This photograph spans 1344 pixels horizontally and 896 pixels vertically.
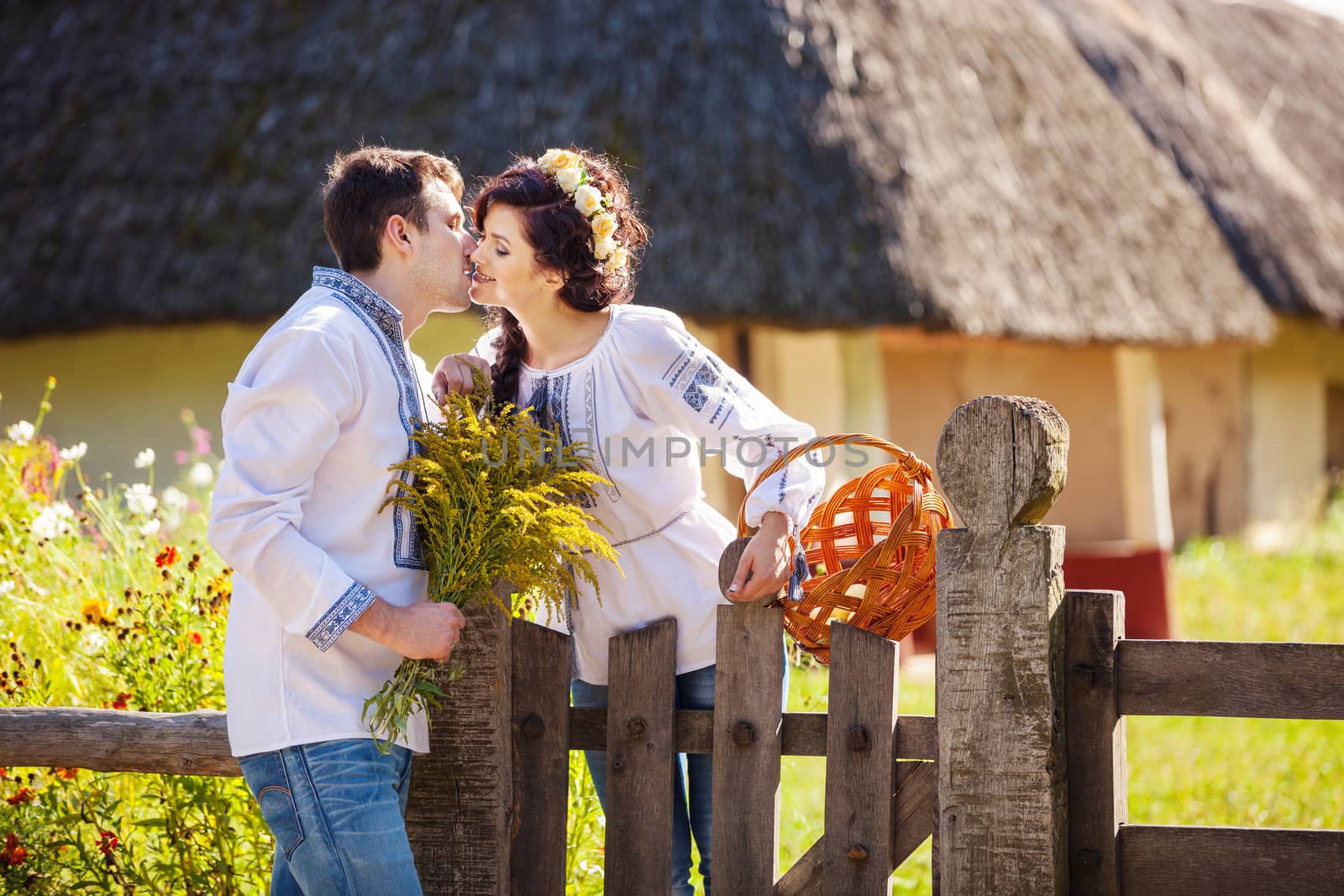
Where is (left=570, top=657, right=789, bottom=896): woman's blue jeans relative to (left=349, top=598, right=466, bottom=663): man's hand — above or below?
below

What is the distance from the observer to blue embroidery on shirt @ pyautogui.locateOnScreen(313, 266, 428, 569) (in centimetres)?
201

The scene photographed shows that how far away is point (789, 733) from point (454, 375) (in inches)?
32.2

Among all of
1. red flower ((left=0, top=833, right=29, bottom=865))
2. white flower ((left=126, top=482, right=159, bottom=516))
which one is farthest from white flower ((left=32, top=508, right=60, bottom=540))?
red flower ((left=0, top=833, right=29, bottom=865))

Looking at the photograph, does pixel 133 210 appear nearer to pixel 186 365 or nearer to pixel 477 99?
pixel 186 365

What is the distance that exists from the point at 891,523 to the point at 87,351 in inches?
257

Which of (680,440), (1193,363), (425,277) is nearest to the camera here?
(425,277)

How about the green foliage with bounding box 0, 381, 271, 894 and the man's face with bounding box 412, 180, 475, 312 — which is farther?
the green foliage with bounding box 0, 381, 271, 894

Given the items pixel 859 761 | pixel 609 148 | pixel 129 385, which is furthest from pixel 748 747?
pixel 129 385

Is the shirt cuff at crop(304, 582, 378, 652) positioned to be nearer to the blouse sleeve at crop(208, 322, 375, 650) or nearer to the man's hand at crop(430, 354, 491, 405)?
the blouse sleeve at crop(208, 322, 375, 650)

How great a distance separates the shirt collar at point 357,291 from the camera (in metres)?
2.04

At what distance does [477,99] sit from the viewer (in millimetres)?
6871

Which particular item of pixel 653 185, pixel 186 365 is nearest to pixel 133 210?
pixel 186 365

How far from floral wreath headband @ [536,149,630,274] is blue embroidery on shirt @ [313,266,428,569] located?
0.37 metres

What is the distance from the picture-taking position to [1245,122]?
10984mm
